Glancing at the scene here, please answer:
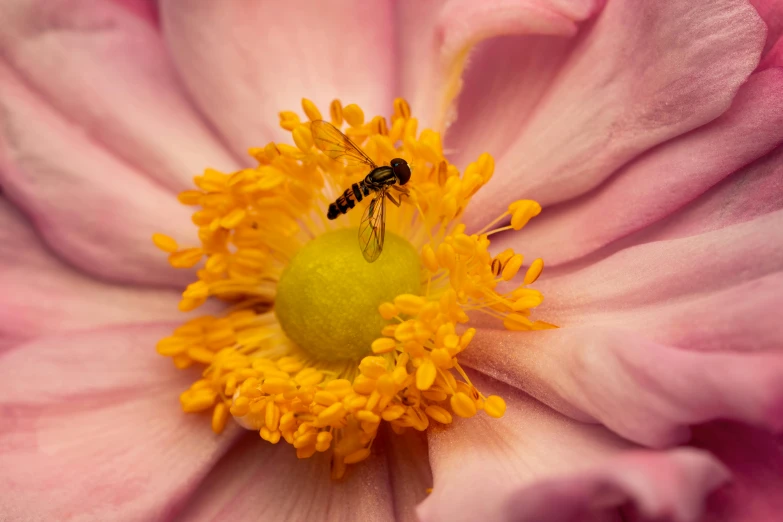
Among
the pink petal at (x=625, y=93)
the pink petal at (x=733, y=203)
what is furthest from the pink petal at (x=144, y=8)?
the pink petal at (x=733, y=203)

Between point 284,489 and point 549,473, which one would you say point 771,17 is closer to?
point 549,473

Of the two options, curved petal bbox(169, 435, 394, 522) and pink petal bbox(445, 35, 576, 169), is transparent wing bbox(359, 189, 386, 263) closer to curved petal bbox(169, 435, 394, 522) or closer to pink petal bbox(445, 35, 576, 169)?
pink petal bbox(445, 35, 576, 169)

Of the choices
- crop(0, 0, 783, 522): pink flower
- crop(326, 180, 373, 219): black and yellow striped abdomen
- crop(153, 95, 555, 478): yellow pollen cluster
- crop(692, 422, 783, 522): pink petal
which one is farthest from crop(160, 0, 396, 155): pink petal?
crop(692, 422, 783, 522): pink petal

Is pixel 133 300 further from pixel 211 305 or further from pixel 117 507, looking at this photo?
pixel 117 507

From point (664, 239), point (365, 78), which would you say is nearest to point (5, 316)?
point (365, 78)

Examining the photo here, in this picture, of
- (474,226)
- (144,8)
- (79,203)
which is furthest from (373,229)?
(144,8)

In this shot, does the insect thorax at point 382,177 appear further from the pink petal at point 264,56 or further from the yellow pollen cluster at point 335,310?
the pink petal at point 264,56

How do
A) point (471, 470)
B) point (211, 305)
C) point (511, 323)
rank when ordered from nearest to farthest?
point (471, 470) → point (511, 323) → point (211, 305)
